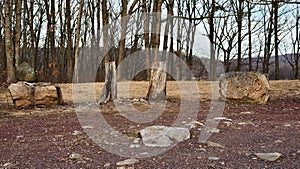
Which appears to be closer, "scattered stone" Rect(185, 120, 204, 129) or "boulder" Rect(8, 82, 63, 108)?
"scattered stone" Rect(185, 120, 204, 129)

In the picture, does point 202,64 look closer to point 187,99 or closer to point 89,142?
point 187,99

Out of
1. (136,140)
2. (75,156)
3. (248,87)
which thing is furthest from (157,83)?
(75,156)

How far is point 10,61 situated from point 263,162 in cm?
1033

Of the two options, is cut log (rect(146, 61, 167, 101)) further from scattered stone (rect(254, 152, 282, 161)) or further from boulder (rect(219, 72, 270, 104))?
scattered stone (rect(254, 152, 282, 161))

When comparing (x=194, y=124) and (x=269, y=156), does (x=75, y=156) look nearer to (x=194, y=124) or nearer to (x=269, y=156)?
(x=269, y=156)

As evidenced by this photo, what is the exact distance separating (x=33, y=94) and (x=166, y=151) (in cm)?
484

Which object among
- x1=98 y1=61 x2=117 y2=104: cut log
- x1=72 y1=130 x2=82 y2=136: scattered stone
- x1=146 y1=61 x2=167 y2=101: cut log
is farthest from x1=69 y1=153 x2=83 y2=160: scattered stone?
x1=146 y1=61 x2=167 y2=101: cut log

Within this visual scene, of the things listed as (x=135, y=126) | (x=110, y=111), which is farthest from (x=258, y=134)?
(x=110, y=111)

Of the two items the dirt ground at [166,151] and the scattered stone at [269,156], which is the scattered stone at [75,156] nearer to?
the dirt ground at [166,151]

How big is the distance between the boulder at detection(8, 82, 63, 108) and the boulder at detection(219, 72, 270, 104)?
4.24 meters

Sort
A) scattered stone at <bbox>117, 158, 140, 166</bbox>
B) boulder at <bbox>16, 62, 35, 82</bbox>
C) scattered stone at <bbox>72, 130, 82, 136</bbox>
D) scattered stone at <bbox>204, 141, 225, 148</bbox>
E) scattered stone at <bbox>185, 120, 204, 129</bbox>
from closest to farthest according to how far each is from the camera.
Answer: scattered stone at <bbox>117, 158, 140, 166</bbox>
scattered stone at <bbox>204, 141, 225, 148</bbox>
scattered stone at <bbox>72, 130, 82, 136</bbox>
scattered stone at <bbox>185, 120, 204, 129</bbox>
boulder at <bbox>16, 62, 35, 82</bbox>

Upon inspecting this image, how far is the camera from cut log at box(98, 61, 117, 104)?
25.6 feet

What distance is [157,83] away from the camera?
26.9 feet

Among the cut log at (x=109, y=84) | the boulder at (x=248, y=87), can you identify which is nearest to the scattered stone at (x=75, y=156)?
the cut log at (x=109, y=84)
